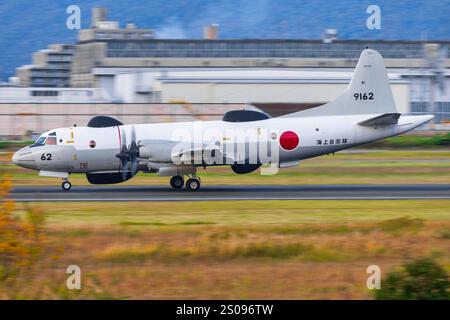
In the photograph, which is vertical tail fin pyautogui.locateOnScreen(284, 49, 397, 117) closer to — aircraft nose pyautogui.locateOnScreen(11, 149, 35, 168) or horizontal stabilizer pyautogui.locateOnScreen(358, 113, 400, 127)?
horizontal stabilizer pyautogui.locateOnScreen(358, 113, 400, 127)

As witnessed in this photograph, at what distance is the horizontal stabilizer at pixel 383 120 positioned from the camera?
4231cm

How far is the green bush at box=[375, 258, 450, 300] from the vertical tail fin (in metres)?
25.7

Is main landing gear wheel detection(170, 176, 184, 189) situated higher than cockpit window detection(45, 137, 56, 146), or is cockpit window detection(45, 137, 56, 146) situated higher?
cockpit window detection(45, 137, 56, 146)

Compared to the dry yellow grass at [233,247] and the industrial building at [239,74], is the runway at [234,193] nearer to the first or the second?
the dry yellow grass at [233,247]

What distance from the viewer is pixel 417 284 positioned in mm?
18016

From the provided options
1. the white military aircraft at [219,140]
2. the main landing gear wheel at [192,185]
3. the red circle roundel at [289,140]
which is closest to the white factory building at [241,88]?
the white military aircraft at [219,140]

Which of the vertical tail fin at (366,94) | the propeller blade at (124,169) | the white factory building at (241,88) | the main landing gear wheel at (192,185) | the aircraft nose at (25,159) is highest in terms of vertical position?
the white factory building at (241,88)

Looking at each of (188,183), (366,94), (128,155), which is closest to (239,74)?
(366,94)

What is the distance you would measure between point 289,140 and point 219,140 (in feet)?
11.9

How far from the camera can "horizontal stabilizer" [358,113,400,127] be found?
139ft

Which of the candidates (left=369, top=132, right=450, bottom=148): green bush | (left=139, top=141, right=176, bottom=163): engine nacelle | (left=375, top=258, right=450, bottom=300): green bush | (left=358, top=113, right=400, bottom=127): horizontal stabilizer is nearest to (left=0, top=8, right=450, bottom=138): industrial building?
(left=369, top=132, right=450, bottom=148): green bush

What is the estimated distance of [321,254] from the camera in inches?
991

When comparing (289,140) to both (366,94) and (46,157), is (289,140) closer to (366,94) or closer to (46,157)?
(366,94)

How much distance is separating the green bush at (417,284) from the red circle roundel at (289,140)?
23393 mm
